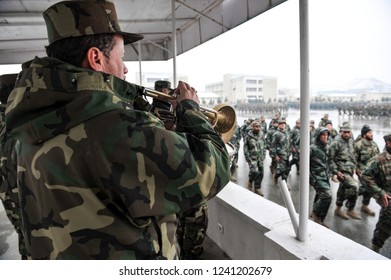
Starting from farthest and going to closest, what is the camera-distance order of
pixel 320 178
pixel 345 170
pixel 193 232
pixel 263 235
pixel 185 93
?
pixel 345 170
pixel 320 178
pixel 193 232
pixel 263 235
pixel 185 93

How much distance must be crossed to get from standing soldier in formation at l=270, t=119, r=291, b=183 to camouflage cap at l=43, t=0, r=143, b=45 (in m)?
6.30

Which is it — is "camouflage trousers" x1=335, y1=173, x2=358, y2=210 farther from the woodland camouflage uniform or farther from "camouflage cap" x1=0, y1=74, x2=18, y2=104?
"camouflage cap" x1=0, y1=74, x2=18, y2=104

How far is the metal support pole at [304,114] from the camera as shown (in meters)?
1.37

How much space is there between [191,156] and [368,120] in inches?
702

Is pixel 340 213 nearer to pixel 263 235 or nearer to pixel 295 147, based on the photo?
pixel 295 147

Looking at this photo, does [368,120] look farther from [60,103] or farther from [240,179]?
[60,103]

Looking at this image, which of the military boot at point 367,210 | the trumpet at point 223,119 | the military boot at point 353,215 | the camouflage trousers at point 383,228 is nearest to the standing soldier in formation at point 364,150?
the military boot at point 367,210

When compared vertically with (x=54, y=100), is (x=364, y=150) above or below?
below

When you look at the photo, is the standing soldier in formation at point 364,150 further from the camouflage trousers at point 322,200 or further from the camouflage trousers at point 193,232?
the camouflage trousers at point 193,232

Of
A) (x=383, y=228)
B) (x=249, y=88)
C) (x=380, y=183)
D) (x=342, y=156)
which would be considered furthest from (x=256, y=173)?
(x=249, y=88)

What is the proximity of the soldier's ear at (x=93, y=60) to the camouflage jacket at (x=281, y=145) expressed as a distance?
6.56m

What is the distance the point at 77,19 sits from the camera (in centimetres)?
73

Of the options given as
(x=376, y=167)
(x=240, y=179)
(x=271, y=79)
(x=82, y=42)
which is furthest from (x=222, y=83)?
(x=82, y=42)

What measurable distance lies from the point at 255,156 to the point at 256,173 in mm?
459
